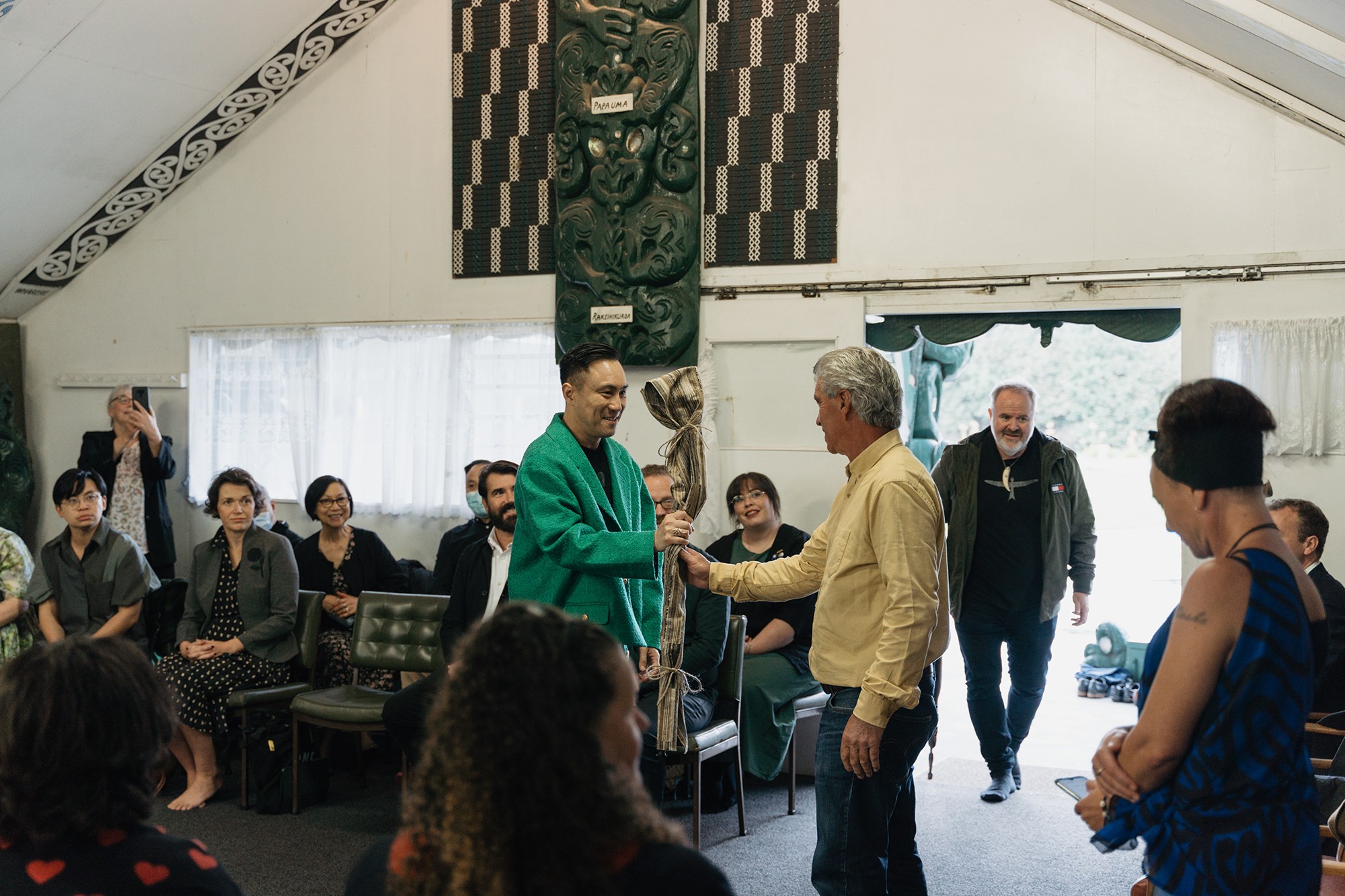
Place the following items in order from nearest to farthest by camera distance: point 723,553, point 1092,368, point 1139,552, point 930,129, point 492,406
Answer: point 723,553 < point 930,129 < point 492,406 < point 1139,552 < point 1092,368

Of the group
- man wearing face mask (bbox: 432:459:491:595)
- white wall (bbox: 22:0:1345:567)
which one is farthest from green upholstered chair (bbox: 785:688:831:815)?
man wearing face mask (bbox: 432:459:491:595)

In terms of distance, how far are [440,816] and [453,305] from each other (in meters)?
5.09

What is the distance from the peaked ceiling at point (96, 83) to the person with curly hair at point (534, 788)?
16.9 ft

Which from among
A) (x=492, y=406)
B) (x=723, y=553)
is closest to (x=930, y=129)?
(x=723, y=553)

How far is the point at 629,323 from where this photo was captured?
551 centimetres

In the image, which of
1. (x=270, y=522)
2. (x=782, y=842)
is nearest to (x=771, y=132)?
(x=270, y=522)

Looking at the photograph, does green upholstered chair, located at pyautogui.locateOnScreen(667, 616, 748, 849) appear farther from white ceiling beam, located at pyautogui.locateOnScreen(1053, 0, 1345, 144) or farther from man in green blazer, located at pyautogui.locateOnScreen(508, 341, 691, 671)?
white ceiling beam, located at pyautogui.locateOnScreen(1053, 0, 1345, 144)

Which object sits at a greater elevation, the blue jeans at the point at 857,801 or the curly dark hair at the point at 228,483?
the curly dark hair at the point at 228,483

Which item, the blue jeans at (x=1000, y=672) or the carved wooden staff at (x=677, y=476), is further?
the blue jeans at (x=1000, y=672)

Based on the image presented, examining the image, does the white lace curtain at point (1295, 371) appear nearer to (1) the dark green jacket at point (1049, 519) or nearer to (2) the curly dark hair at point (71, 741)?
(1) the dark green jacket at point (1049, 519)

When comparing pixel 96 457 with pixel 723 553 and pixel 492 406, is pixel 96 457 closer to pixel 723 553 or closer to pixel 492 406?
pixel 492 406

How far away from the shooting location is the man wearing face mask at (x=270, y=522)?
16.5 ft

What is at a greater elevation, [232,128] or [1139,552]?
[232,128]

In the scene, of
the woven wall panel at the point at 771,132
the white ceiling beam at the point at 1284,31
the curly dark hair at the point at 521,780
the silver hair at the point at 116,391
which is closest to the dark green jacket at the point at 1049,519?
the woven wall panel at the point at 771,132
